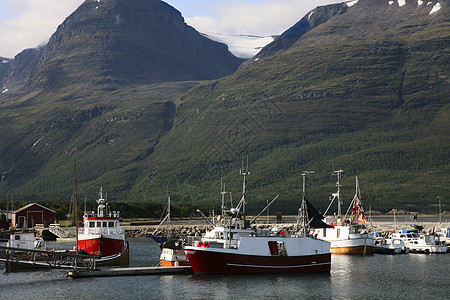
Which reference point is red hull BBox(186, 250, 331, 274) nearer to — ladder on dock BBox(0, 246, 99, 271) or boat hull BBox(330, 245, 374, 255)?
ladder on dock BBox(0, 246, 99, 271)

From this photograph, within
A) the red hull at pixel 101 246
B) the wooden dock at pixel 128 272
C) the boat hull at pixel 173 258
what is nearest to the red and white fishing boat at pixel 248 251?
the wooden dock at pixel 128 272

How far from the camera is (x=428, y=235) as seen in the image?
361ft

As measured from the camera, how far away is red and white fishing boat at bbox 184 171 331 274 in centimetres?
6850

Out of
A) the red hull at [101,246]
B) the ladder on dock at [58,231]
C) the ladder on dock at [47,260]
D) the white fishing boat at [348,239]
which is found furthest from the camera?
the ladder on dock at [58,231]

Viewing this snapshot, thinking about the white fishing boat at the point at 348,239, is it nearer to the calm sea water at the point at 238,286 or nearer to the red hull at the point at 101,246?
the calm sea water at the point at 238,286

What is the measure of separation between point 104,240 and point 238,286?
23114 mm

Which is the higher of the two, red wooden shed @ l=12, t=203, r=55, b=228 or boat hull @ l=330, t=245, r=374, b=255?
red wooden shed @ l=12, t=203, r=55, b=228

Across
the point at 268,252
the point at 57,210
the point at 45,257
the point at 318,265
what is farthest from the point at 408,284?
the point at 57,210

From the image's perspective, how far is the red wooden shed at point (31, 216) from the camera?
144 m

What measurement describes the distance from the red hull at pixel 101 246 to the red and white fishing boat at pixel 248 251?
15639 mm

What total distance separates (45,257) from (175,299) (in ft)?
80.7

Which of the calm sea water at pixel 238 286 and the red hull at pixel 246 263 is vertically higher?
the red hull at pixel 246 263

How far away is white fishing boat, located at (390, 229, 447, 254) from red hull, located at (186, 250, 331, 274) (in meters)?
40.3

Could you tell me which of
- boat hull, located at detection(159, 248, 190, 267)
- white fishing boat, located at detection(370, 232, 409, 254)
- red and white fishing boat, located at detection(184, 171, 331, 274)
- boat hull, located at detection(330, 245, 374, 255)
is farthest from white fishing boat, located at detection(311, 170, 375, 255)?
boat hull, located at detection(159, 248, 190, 267)
